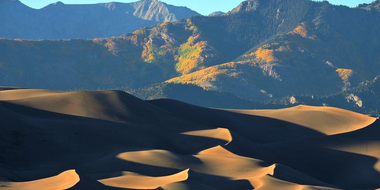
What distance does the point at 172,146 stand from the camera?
61.4 m

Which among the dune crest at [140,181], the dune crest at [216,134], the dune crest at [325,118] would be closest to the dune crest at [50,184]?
the dune crest at [140,181]

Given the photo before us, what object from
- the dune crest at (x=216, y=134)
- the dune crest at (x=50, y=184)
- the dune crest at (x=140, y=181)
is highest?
the dune crest at (x=216, y=134)

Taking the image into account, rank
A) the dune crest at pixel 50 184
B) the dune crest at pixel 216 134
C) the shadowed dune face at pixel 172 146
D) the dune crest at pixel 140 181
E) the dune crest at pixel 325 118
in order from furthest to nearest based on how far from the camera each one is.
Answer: the dune crest at pixel 325 118
the dune crest at pixel 216 134
the shadowed dune face at pixel 172 146
the dune crest at pixel 140 181
the dune crest at pixel 50 184

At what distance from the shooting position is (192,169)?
48.5 metres

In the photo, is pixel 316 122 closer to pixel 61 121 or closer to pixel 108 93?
pixel 108 93

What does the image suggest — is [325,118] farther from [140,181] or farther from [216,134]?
[140,181]

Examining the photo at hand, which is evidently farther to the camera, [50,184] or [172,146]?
[172,146]

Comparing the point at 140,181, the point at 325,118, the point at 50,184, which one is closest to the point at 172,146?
the point at 140,181

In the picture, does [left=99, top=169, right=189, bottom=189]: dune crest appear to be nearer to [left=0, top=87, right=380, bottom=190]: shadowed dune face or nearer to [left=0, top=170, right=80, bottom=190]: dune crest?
[left=0, top=87, right=380, bottom=190]: shadowed dune face

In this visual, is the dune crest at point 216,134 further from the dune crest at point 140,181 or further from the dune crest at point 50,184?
the dune crest at point 50,184

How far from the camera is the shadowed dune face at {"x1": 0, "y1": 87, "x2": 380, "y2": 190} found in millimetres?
44406

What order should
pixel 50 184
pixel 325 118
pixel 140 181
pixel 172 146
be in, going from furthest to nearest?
1. pixel 325 118
2. pixel 172 146
3. pixel 140 181
4. pixel 50 184

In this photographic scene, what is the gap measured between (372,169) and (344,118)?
663 inches

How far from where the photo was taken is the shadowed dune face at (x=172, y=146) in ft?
146
